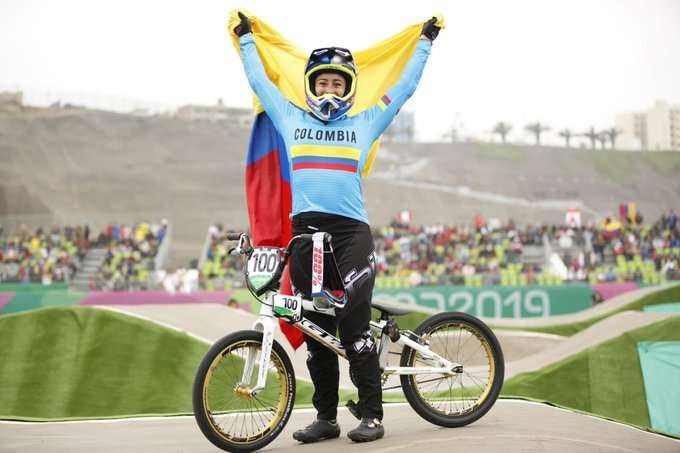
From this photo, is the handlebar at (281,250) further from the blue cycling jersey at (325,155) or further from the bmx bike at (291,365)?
the blue cycling jersey at (325,155)

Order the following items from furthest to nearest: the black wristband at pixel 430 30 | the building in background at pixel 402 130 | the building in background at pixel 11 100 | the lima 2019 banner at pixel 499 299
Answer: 1. the building in background at pixel 402 130
2. the building in background at pixel 11 100
3. the lima 2019 banner at pixel 499 299
4. the black wristband at pixel 430 30

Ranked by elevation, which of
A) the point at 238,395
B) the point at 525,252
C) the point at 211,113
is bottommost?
the point at 238,395

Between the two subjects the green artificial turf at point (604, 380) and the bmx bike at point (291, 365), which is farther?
the green artificial turf at point (604, 380)

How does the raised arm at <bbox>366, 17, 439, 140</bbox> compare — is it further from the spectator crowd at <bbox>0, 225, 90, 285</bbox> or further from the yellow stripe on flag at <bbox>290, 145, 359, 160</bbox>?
the spectator crowd at <bbox>0, 225, 90, 285</bbox>

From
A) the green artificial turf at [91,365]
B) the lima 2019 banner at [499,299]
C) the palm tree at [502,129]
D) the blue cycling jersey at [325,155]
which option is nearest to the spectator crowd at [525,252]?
the lima 2019 banner at [499,299]

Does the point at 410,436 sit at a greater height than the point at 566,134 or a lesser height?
lesser

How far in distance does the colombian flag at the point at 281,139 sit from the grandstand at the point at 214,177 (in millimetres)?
40865

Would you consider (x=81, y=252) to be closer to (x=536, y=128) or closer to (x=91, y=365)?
(x=91, y=365)

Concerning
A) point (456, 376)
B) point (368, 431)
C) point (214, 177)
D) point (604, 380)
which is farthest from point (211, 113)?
point (368, 431)

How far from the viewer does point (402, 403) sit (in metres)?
6.97

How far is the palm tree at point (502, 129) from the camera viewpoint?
59306 millimetres

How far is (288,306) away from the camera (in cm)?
498

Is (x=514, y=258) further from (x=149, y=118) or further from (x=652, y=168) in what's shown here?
(x=149, y=118)

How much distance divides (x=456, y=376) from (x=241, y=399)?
1.57 metres
